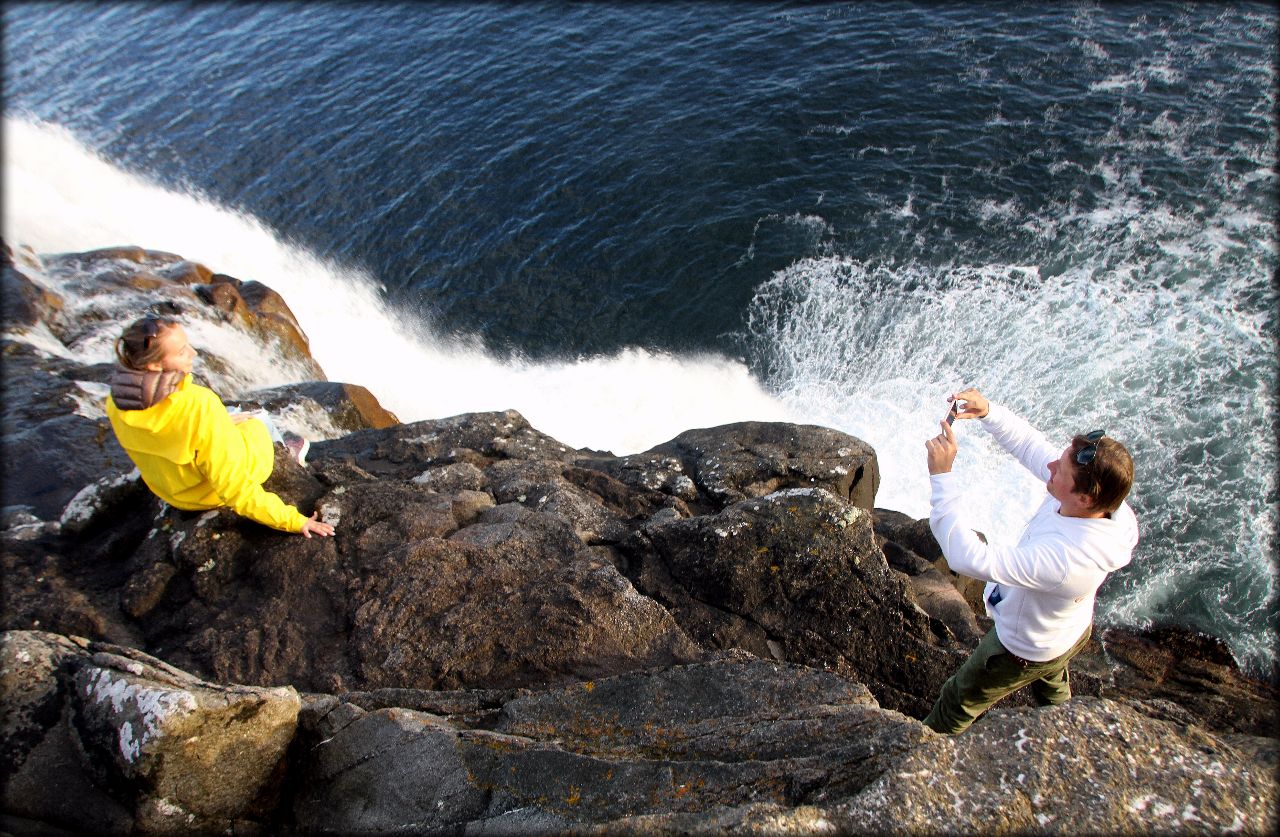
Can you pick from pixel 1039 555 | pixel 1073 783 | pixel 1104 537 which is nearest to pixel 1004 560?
pixel 1039 555

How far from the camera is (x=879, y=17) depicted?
27.4 m

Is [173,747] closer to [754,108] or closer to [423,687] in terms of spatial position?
[423,687]

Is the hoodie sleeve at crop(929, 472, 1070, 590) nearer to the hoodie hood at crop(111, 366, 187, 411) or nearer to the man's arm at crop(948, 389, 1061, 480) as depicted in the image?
the man's arm at crop(948, 389, 1061, 480)

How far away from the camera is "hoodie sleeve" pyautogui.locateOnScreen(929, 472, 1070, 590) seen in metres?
4.57

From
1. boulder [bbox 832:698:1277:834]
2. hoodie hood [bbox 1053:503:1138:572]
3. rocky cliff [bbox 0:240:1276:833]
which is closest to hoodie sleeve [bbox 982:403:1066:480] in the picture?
hoodie hood [bbox 1053:503:1138:572]

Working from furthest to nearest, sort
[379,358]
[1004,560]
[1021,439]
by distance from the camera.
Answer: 1. [379,358]
2. [1021,439]
3. [1004,560]

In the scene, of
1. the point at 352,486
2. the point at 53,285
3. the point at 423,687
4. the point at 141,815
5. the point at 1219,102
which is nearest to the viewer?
the point at 141,815

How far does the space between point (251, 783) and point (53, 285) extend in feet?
50.3

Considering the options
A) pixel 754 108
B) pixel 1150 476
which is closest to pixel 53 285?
pixel 754 108

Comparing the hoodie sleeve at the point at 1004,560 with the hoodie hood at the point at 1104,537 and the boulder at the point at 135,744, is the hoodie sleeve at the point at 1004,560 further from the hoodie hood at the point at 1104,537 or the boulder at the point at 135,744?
the boulder at the point at 135,744

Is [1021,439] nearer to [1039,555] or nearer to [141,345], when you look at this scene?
[1039,555]

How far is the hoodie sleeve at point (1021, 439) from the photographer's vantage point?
5.52 metres

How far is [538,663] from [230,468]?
3.11m

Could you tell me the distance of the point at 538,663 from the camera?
20.5 feet
